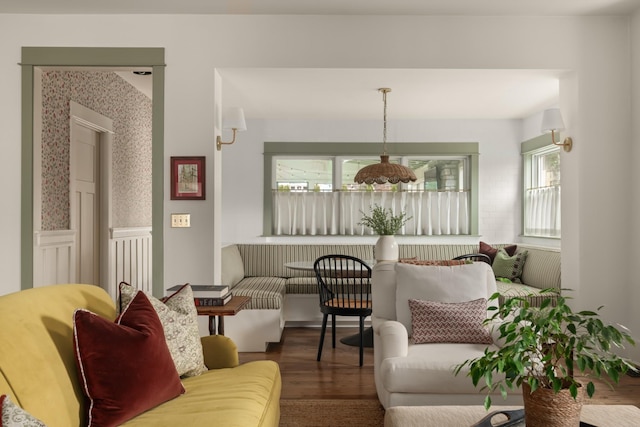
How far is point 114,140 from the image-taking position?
226 inches

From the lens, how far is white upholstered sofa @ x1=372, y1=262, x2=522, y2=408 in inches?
110

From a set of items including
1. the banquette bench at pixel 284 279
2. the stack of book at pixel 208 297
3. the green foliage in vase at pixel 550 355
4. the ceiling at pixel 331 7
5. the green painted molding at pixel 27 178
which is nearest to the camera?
the green foliage in vase at pixel 550 355

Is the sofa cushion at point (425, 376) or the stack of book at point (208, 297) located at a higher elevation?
the stack of book at point (208, 297)

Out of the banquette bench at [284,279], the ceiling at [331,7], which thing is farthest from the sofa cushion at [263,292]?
the ceiling at [331,7]

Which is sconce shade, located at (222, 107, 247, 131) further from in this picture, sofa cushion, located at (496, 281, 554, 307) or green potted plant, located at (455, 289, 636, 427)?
green potted plant, located at (455, 289, 636, 427)

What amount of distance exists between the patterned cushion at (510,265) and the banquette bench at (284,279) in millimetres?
53

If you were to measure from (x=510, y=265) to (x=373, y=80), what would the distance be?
2.68m

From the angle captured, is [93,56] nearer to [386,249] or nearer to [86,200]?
[86,200]

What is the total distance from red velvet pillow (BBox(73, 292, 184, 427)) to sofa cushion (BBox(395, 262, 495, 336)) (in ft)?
5.52

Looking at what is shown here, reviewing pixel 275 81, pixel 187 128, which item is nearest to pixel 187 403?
pixel 187 128

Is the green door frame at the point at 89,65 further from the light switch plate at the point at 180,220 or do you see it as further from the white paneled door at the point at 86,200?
the white paneled door at the point at 86,200

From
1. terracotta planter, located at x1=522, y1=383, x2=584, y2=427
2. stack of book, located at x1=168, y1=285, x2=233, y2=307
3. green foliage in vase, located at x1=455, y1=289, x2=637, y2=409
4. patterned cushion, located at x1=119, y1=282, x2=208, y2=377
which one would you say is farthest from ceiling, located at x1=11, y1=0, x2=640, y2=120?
terracotta planter, located at x1=522, y1=383, x2=584, y2=427

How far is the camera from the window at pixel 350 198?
275 inches

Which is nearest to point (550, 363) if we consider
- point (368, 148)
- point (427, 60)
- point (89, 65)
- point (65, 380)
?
point (65, 380)
